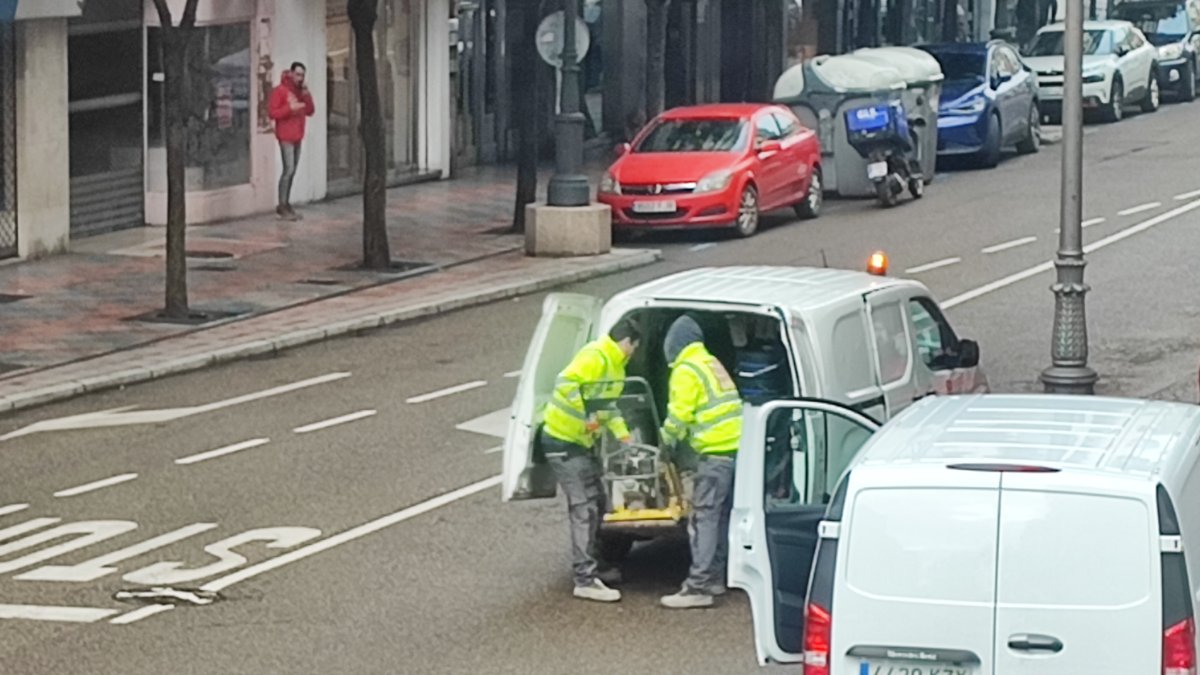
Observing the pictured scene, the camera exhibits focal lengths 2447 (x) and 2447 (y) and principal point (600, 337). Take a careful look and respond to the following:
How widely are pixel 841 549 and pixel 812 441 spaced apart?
3.47 metres

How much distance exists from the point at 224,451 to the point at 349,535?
282 centimetres

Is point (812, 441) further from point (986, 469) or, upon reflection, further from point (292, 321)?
point (292, 321)

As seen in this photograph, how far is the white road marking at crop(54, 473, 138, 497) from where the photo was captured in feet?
50.2

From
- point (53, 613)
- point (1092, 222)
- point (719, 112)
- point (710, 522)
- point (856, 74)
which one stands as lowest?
point (53, 613)

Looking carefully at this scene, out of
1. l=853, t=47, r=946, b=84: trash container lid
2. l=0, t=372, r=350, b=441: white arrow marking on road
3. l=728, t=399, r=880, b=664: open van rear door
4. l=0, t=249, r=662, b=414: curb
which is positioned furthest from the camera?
l=853, t=47, r=946, b=84: trash container lid

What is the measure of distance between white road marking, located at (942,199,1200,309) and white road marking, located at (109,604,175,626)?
11612 mm

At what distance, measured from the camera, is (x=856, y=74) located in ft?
108

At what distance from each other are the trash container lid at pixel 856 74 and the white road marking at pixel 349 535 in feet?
59.4

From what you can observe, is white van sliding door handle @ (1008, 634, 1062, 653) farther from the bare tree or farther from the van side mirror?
the bare tree

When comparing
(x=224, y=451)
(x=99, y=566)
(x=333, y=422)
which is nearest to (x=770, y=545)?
(x=99, y=566)

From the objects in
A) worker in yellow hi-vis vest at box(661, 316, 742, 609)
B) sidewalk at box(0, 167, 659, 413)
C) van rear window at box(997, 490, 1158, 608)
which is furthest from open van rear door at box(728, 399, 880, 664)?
sidewalk at box(0, 167, 659, 413)

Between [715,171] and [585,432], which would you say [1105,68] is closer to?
[715,171]

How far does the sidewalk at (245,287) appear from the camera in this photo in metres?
20.4

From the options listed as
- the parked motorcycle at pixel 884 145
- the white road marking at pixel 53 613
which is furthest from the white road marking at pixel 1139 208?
the white road marking at pixel 53 613
